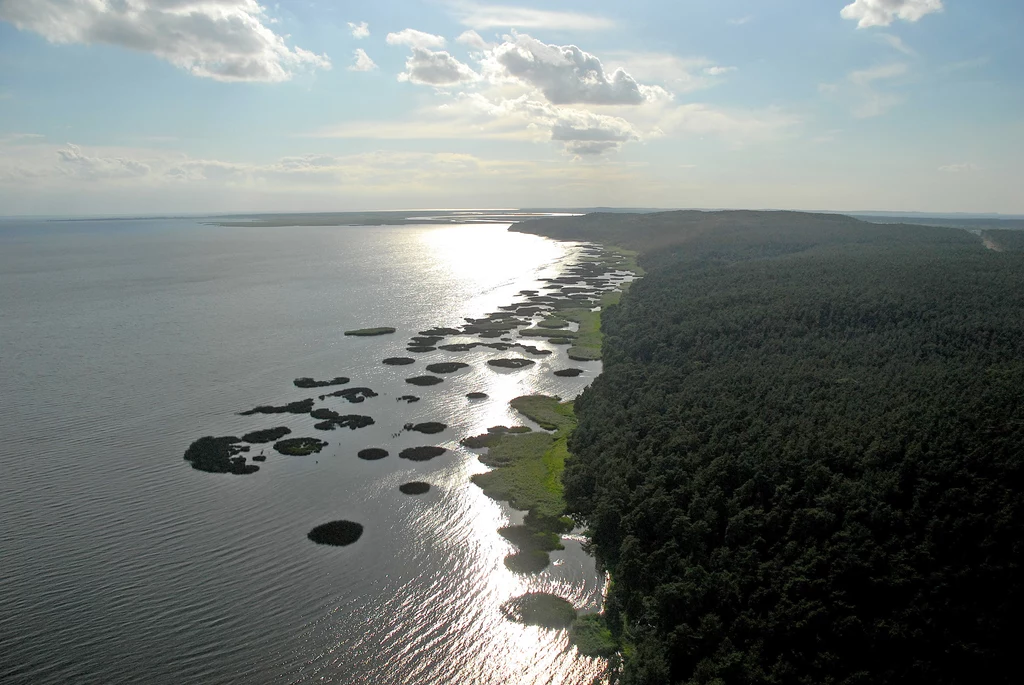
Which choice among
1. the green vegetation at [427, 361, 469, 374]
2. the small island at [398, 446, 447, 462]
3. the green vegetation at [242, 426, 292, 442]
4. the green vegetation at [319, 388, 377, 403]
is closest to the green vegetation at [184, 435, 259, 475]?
the green vegetation at [242, 426, 292, 442]

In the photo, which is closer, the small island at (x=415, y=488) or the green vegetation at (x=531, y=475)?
the green vegetation at (x=531, y=475)

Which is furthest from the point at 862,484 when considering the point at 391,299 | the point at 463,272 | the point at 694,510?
the point at 463,272

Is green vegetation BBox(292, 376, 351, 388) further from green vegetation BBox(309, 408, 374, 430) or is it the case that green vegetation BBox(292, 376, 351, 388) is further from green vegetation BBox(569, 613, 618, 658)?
green vegetation BBox(569, 613, 618, 658)

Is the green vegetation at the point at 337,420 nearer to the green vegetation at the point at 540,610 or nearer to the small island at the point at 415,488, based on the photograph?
the small island at the point at 415,488

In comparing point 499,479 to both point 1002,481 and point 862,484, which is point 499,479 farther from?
point 1002,481

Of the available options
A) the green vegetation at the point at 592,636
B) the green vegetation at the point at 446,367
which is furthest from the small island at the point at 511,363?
the green vegetation at the point at 592,636

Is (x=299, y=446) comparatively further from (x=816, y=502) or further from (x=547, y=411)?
(x=816, y=502)
